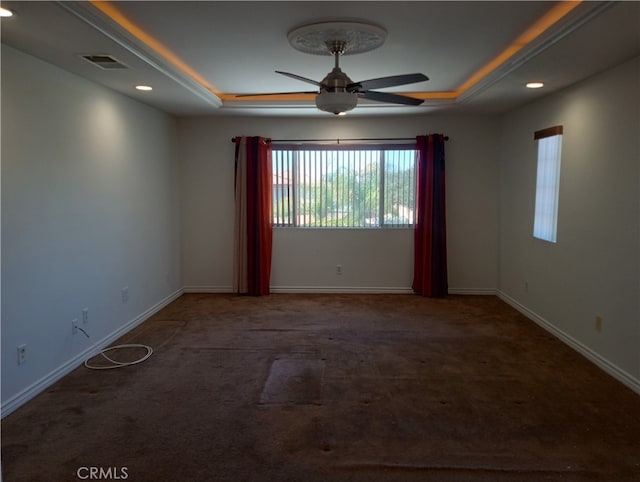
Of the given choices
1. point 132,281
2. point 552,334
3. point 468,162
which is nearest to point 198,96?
point 132,281

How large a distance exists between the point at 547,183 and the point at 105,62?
3970mm

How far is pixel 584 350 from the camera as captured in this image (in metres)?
3.72

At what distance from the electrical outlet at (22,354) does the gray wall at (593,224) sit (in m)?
4.10

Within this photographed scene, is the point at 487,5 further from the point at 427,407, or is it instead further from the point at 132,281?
the point at 132,281

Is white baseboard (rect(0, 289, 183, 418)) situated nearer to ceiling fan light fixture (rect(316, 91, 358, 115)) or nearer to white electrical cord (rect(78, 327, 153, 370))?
white electrical cord (rect(78, 327, 153, 370))

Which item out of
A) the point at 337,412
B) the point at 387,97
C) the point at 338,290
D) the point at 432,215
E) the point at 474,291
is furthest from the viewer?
the point at 338,290

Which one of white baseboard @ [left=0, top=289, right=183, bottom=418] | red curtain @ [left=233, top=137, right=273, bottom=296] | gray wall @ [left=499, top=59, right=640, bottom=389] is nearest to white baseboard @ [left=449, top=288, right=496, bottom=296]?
gray wall @ [left=499, top=59, right=640, bottom=389]

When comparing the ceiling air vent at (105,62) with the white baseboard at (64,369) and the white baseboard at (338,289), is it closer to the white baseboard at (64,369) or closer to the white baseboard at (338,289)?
the white baseboard at (64,369)

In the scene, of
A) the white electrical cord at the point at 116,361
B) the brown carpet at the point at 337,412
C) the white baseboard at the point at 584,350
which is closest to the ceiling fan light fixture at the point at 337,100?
the brown carpet at the point at 337,412

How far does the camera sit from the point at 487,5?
8.31ft

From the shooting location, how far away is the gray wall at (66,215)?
2877 mm

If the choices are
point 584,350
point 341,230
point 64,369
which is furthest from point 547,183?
point 64,369

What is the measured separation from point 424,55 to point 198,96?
7.19 feet

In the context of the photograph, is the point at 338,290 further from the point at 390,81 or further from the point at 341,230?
the point at 390,81
